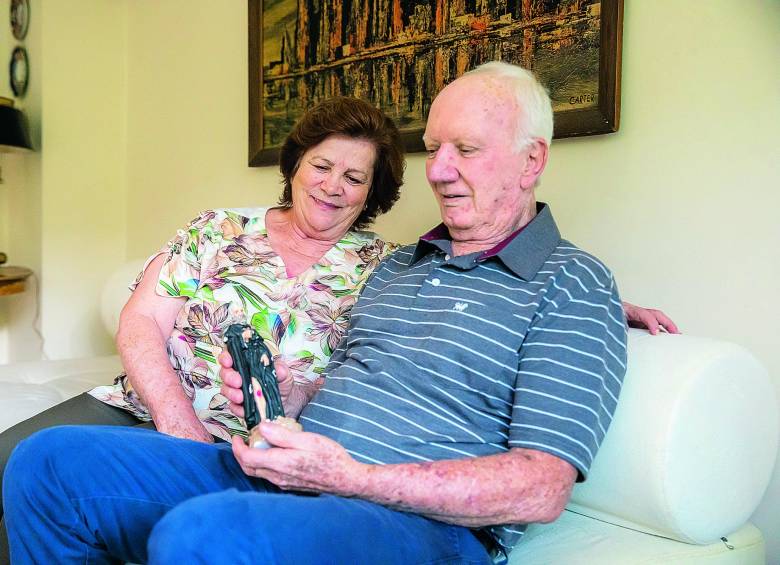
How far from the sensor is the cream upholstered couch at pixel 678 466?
3.61ft

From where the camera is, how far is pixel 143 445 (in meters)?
1.14

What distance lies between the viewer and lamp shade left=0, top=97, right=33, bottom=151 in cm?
301

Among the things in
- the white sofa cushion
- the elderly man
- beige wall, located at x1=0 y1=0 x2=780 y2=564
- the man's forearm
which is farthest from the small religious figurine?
beige wall, located at x1=0 y1=0 x2=780 y2=564

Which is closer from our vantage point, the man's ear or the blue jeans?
the blue jeans

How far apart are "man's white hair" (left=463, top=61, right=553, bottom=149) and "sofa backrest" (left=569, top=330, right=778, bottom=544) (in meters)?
0.41

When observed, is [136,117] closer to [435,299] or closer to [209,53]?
[209,53]

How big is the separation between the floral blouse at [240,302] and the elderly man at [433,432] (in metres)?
0.22

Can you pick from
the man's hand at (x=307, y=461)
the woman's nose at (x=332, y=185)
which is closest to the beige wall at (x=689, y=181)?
the woman's nose at (x=332, y=185)

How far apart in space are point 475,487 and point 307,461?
23 cm

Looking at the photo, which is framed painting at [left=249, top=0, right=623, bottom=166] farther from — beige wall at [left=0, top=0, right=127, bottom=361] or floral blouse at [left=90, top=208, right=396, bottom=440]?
beige wall at [left=0, top=0, right=127, bottom=361]

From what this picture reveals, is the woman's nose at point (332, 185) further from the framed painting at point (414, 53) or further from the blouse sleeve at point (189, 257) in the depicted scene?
the framed painting at point (414, 53)

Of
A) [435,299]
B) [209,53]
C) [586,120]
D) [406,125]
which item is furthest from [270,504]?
[209,53]

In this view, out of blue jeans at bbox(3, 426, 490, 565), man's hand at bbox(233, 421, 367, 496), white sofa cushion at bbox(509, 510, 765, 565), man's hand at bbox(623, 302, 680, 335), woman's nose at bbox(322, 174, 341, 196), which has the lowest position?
white sofa cushion at bbox(509, 510, 765, 565)

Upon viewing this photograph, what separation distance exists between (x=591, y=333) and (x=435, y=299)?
10.7 inches
